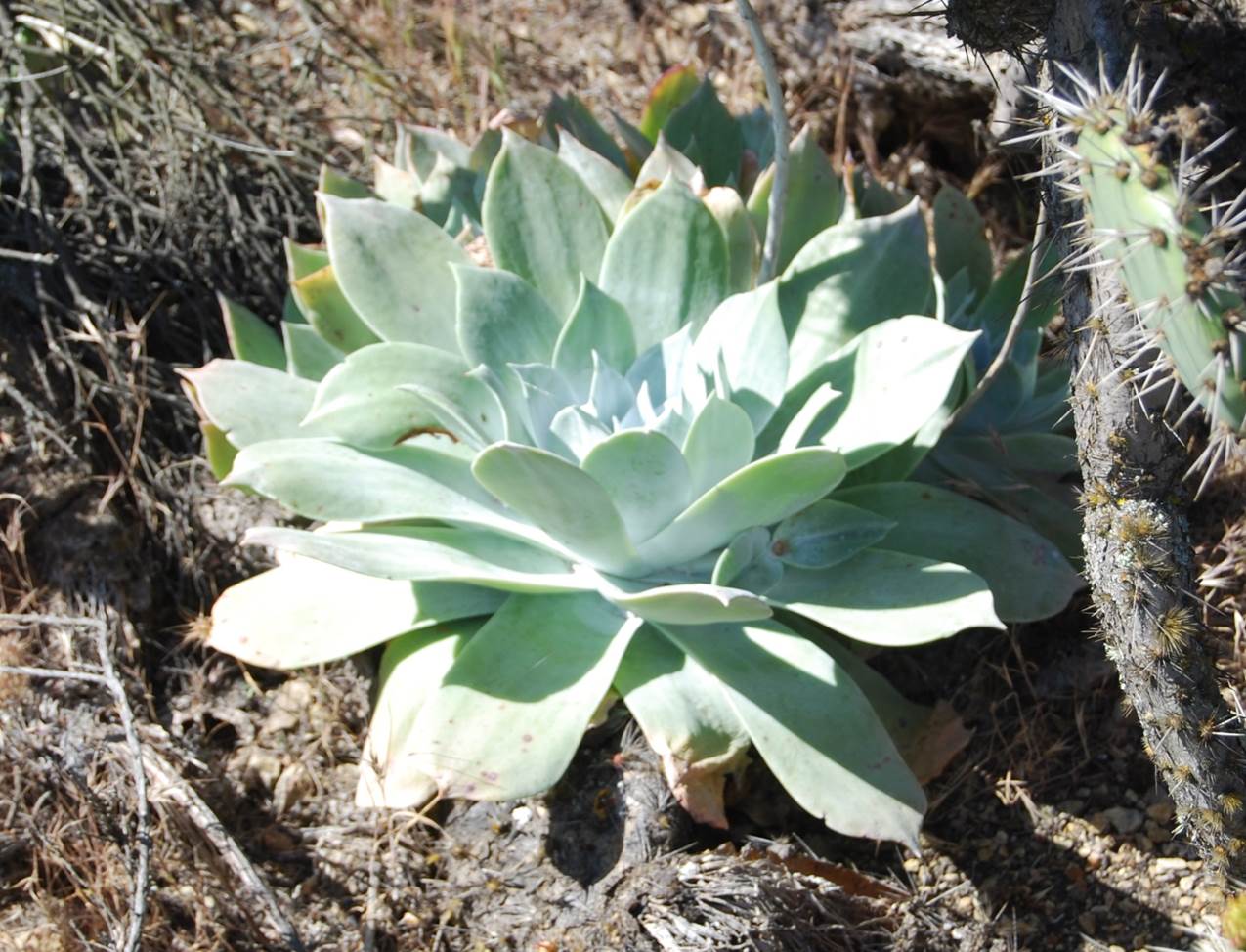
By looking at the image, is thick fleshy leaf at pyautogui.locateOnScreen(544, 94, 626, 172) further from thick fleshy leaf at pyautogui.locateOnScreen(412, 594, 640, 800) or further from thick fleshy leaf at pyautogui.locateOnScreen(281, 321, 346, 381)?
thick fleshy leaf at pyautogui.locateOnScreen(412, 594, 640, 800)

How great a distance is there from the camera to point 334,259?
78.1 inches

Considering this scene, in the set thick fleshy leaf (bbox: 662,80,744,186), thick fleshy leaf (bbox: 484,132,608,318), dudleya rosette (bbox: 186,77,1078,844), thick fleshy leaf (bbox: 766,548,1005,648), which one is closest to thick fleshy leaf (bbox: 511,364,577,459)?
dudleya rosette (bbox: 186,77,1078,844)

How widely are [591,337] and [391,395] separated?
343 millimetres

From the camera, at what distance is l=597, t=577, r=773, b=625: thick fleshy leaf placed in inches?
62.7

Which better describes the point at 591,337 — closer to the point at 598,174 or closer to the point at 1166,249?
the point at 598,174

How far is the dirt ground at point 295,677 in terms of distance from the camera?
1.77m

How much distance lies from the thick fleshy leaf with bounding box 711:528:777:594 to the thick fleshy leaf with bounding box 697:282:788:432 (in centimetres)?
19

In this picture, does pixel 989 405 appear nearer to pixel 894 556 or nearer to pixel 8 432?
pixel 894 556

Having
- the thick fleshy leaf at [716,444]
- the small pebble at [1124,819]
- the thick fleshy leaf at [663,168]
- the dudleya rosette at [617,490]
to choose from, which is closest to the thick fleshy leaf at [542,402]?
the dudleya rosette at [617,490]

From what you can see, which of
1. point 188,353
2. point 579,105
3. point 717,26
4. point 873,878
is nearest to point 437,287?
point 579,105

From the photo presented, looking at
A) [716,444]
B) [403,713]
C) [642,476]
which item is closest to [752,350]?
[716,444]

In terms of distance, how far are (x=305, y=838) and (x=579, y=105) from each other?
1498 millimetres

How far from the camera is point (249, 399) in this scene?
205 cm

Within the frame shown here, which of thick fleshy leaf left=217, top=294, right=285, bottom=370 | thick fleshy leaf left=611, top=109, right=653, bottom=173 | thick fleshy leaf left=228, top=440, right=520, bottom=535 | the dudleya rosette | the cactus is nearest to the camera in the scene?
the cactus
